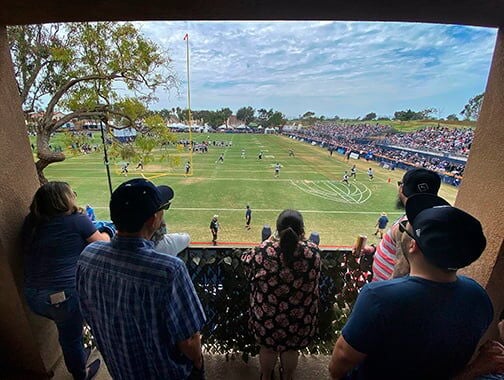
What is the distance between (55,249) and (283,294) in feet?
3.97

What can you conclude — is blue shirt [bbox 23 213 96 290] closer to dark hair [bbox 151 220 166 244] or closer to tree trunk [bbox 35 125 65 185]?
dark hair [bbox 151 220 166 244]

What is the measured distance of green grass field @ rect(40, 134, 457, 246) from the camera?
11641 millimetres

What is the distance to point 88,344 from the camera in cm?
211

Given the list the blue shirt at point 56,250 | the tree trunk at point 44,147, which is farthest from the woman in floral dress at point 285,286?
the tree trunk at point 44,147

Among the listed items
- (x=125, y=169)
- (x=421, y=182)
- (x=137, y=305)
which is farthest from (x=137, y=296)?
(x=125, y=169)

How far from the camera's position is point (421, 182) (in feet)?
5.14

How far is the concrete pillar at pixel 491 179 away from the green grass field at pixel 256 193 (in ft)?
22.0

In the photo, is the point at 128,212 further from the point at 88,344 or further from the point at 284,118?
the point at 284,118

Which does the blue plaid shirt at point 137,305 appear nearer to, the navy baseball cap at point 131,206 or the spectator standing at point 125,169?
the navy baseball cap at point 131,206

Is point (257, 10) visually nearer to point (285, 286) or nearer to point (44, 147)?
point (285, 286)

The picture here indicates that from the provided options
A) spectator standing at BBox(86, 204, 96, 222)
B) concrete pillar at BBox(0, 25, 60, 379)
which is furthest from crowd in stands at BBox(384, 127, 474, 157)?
concrete pillar at BBox(0, 25, 60, 379)

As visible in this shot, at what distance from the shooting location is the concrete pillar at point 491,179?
1.43 meters

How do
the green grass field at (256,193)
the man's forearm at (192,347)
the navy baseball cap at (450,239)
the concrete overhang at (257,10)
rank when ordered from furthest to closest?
the green grass field at (256,193)
the concrete overhang at (257,10)
the man's forearm at (192,347)
the navy baseball cap at (450,239)

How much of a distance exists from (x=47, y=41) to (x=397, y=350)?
13.7 feet
